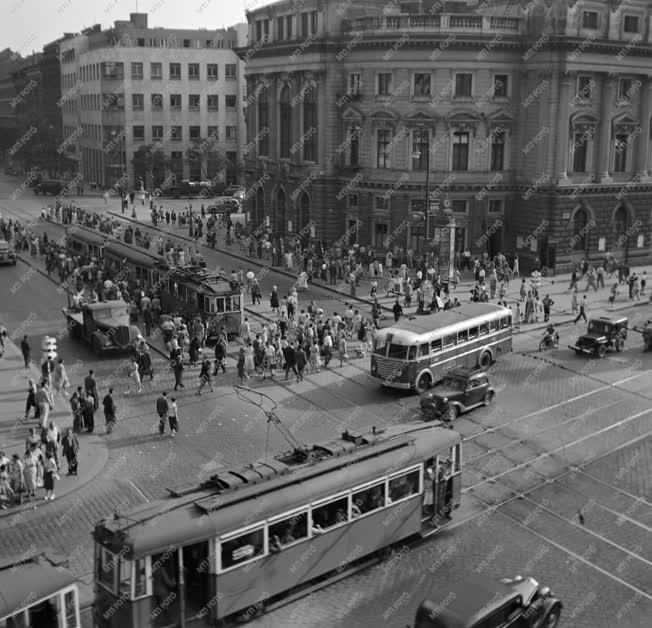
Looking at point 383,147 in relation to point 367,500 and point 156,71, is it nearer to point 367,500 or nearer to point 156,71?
point 367,500

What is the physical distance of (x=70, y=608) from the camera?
15.1 m

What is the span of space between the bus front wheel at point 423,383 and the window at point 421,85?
29166mm

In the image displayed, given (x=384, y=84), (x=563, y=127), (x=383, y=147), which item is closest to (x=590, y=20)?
(x=563, y=127)

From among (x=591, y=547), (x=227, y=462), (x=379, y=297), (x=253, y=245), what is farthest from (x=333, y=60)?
(x=591, y=547)

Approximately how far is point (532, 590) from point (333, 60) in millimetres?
48482

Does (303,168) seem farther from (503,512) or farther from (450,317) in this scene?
(503,512)

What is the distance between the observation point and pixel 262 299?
158 ft

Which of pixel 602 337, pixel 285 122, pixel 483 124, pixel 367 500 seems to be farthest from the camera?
pixel 285 122

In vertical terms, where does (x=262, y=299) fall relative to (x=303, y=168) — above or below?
below

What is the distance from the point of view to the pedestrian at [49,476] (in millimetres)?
22547

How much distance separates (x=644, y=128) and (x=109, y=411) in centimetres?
4524

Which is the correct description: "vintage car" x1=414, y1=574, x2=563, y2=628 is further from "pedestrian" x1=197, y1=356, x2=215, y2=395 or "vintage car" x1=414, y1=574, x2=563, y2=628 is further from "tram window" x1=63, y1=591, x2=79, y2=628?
"pedestrian" x1=197, y1=356, x2=215, y2=395

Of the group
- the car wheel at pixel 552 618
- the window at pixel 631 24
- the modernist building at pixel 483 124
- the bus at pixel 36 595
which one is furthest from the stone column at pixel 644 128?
the bus at pixel 36 595

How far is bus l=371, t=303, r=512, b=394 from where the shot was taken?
3162 centimetres
